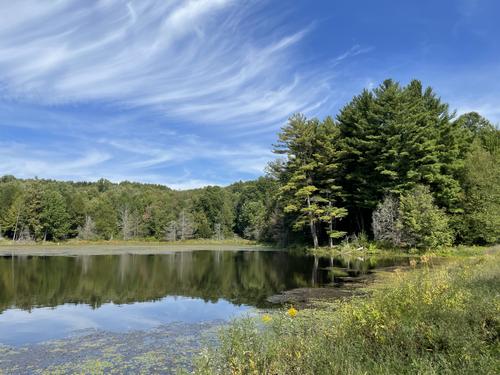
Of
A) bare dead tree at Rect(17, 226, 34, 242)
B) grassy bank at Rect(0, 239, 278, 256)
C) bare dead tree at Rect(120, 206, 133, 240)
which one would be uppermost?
bare dead tree at Rect(120, 206, 133, 240)

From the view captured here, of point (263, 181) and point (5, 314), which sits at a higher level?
point (263, 181)

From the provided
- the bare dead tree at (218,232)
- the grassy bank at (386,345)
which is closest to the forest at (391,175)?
the grassy bank at (386,345)

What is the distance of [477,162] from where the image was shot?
3462 centimetres

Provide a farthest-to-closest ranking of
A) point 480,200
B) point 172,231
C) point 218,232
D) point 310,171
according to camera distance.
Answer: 1. point 218,232
2. point 172,231
3. point 310,171
4. point 480,200

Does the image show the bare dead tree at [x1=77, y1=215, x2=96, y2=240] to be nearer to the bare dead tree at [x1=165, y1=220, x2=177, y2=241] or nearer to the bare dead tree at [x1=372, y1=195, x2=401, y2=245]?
the bare dead tree at [x1=165, y1=220, x2=177, y2=241]

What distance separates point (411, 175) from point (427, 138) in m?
4.57

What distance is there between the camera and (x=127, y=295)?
17312 mm

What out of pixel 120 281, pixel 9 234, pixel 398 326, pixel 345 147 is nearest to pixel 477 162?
pixel 345 147

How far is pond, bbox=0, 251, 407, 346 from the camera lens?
38.9 ft

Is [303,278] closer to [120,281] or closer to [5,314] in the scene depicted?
[120,281]

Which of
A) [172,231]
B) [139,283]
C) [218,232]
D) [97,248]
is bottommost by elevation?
[139,283]

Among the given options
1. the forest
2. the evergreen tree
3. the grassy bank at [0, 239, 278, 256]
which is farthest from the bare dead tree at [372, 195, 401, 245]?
the grassy bank at [0, 239, 278, 256]

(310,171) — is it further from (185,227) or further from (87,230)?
(87,230)

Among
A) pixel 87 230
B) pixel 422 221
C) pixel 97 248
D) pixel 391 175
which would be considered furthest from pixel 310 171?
pixel 87 230
